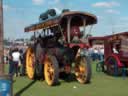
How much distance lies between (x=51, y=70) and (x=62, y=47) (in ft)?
3.64

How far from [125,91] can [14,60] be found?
24.1ft

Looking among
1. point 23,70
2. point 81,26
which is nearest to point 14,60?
point 23,70

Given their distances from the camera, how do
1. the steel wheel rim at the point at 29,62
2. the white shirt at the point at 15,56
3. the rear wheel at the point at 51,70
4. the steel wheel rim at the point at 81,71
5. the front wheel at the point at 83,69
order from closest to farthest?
the rear wheel at the point at 51,70 < the front wheel at the point at 83,69 < the steel wheel rim at the point at 81,71 < the steel wheel rim at the point at 29,62 < the white shirt at the point at 15,56

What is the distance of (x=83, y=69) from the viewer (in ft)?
53.0

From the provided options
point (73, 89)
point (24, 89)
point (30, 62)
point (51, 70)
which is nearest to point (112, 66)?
point (30, 62)

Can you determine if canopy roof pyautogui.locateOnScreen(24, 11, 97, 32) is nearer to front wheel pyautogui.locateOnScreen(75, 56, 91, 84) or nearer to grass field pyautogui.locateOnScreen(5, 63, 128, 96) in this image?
front wheel pyautogui.locateOnScreen(75, 56, 91, 84)

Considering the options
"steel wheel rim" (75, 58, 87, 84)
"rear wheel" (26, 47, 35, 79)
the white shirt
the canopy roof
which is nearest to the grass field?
"steel wheel rim" (75, 58, 87, 84)

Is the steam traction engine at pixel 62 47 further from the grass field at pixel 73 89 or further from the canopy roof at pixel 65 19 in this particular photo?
the grass field at pixel 73 89

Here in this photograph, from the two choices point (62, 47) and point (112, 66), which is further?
point (112, 66)

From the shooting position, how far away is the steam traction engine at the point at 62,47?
15.4 meters

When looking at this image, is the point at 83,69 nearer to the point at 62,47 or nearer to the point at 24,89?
the point at 62,47

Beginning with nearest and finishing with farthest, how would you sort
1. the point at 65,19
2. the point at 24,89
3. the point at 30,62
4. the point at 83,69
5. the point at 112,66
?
the point at 24,89, the point at 65,19, the point at 83,69, the point at 30,62, the point at 112,66

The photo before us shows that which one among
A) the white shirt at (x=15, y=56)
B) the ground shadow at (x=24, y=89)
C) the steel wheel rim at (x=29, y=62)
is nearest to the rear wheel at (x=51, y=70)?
the ground shadow at (x=24, y=89)

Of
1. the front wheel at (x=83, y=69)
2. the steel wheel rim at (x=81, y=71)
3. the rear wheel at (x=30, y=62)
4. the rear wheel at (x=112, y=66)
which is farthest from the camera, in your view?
the rear wheel at (x=112, y=66)
